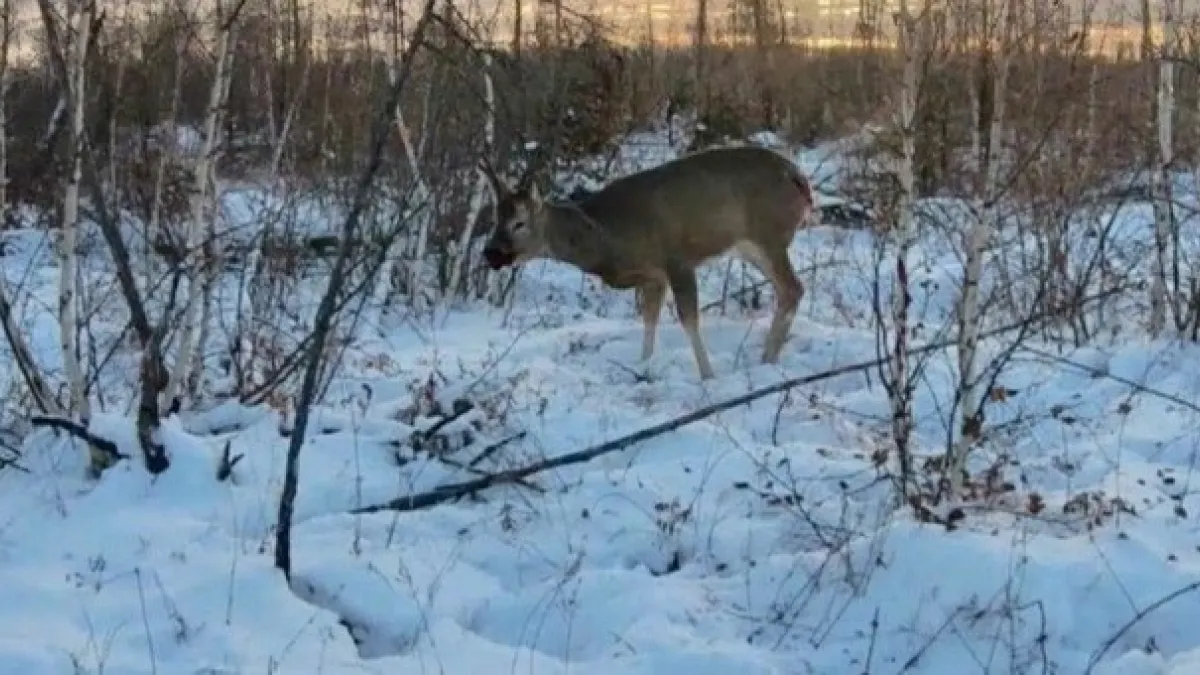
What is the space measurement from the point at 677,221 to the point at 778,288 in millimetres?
753

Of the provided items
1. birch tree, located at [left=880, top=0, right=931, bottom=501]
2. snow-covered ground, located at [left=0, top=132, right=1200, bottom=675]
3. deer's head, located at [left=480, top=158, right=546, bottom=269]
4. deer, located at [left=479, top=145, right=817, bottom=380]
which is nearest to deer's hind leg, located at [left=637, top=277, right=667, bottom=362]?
deer, located at [left=479, top=145, right=817, bottom=380]

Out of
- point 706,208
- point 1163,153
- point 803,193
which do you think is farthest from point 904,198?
point 803,193

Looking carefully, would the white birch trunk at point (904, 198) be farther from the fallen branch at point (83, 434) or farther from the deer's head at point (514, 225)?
the deer's head at point (514, 225)

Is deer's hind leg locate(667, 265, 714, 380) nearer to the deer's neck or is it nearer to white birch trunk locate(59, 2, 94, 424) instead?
the deer's neck

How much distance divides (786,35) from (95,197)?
75.1ft

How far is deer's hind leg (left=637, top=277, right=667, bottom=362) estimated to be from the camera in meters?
11.1

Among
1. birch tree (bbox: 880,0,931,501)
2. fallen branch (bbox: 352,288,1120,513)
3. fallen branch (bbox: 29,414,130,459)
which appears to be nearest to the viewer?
birch tree (bbox: 880,0,931,501)

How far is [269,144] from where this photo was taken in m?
14.6

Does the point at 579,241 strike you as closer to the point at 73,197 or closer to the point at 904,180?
the point at 73,197

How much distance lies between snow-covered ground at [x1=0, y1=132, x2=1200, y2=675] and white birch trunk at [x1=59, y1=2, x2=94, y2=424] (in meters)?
0.20

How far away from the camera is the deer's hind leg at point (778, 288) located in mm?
10953

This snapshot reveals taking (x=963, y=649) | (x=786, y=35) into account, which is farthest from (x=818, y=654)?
(x=786, y=35)

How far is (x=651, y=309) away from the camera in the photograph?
11.2 m

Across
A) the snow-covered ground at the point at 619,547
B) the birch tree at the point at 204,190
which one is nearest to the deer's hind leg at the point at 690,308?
the snow-covered ground at the point at 619,547
